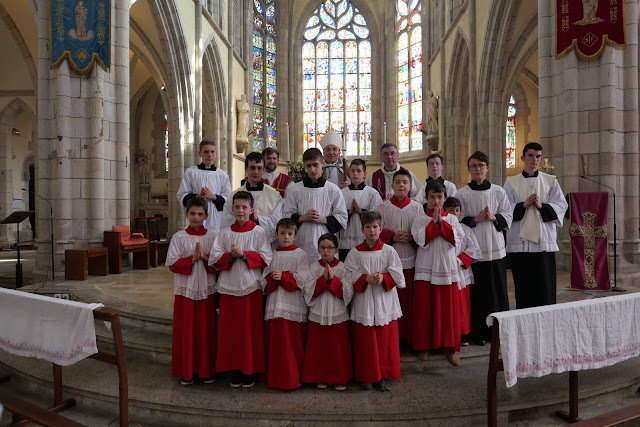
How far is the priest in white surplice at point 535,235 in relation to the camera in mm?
3984

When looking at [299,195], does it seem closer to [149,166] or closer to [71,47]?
[71,47]

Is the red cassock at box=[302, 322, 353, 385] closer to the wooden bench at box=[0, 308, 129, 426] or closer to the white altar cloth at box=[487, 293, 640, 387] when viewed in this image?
the white altar cloth at box=[487, 293, 640, 387]

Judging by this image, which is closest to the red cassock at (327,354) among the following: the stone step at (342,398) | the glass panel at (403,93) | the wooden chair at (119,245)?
the stone step at (342,398)

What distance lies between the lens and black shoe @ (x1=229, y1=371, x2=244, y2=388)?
10.5 ft

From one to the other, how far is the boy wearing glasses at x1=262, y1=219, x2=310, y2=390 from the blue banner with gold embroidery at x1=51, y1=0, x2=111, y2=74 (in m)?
5.62

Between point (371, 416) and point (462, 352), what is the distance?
1.26 m

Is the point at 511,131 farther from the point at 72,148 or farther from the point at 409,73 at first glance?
the point at 72,148

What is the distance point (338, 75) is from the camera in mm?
20438

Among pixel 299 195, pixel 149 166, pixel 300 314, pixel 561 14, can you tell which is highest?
pixel 561 14

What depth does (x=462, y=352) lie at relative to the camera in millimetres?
3668

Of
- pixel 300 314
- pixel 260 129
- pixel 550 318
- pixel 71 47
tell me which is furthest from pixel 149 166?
pixel 550 318

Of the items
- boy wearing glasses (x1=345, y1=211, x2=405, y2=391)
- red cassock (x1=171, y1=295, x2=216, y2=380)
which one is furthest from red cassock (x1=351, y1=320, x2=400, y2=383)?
red cassock (x1=171, y1=295, x2=216, y2=380)

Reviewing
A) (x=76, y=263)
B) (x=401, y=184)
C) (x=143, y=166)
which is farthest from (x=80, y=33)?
(x=143, y=166)

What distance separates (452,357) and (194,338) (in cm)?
205
